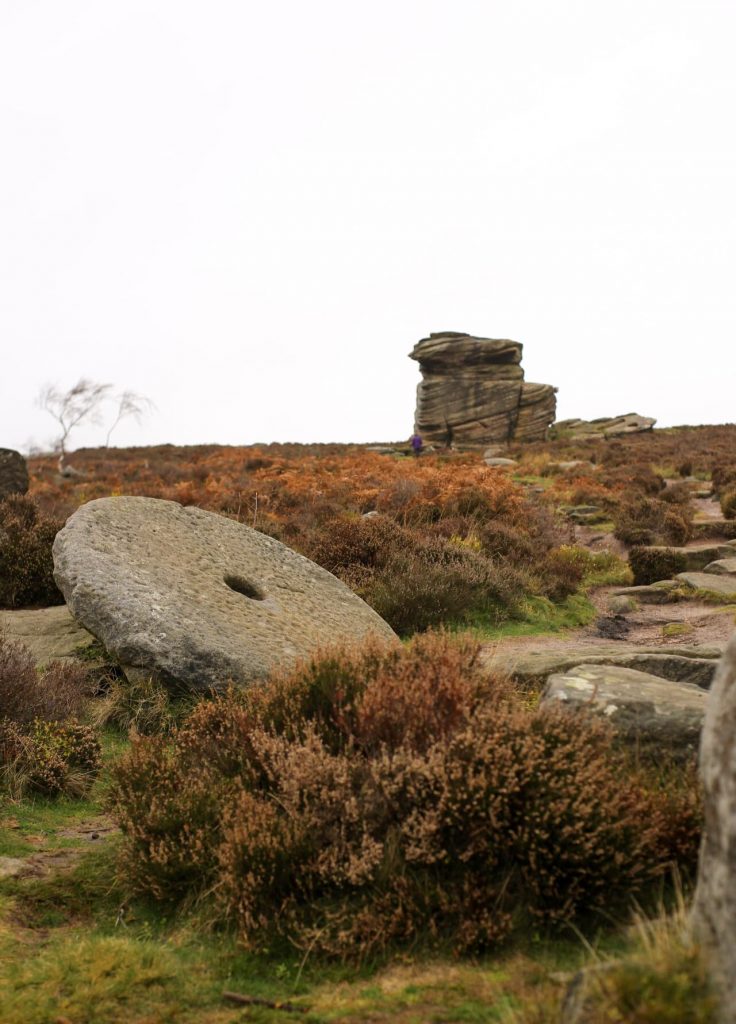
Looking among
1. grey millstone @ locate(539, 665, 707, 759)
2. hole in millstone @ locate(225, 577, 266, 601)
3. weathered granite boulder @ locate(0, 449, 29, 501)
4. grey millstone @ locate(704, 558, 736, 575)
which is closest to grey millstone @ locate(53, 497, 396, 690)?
hole in millstone @ locate(225, 577, 266, 601)

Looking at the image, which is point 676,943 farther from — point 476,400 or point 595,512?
point 476,400

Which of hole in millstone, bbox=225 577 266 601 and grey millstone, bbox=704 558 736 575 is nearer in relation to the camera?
hole in millstone, bbox=225 577 266 601

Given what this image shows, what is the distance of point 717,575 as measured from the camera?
13.0 m

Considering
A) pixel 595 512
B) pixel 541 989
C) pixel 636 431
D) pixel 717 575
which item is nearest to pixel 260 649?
pixel 541 989

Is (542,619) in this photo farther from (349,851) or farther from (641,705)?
(349,851)

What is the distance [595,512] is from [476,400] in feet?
85.9

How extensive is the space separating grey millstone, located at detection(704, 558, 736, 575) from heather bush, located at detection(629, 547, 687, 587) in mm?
475

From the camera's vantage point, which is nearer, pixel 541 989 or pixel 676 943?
pixel 676 943

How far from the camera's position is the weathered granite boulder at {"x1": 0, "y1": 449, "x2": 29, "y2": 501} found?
15.3 metres

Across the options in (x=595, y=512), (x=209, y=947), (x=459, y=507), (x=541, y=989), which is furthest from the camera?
(x=595, y=512)

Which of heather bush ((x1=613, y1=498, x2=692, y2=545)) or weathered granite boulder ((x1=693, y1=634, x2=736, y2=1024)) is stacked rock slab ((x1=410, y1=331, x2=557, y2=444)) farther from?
weathered granite boulder ((x1=693, y1=634, x2=736, y2=1024))

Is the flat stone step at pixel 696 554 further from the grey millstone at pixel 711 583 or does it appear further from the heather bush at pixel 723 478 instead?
the heather bush at pixel 723 478

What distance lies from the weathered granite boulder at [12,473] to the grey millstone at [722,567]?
1255 centimetres

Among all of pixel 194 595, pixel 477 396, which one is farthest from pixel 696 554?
pixel 477 396
